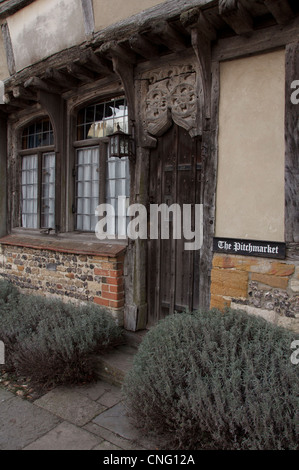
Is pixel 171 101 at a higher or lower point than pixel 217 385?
higher

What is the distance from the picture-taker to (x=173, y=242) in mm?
4316

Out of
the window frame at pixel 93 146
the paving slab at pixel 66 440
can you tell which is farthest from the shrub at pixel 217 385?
the window frame at pixel 93 146

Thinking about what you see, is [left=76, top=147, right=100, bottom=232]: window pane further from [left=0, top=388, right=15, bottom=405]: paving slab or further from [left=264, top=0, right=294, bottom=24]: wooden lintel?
[left=264, top=0, right=294, bottom=24]: wooden lintel

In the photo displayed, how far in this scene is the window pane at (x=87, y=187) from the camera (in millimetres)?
5309

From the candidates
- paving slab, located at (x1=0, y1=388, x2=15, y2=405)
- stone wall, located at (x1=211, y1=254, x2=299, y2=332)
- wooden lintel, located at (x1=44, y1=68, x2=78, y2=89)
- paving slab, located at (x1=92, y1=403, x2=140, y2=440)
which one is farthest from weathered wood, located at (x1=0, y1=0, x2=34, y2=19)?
paving slab, located at (x1=92, y1=403, x2=140, y2=440)

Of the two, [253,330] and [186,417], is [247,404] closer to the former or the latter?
[186,417]

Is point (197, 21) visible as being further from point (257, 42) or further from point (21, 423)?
point (21, 423)

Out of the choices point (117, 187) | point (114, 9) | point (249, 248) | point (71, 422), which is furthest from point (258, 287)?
point (114, 9)

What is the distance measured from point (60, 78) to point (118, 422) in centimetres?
432

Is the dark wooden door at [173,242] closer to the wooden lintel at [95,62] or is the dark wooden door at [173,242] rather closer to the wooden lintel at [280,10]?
the wooden lintel at [95,62]

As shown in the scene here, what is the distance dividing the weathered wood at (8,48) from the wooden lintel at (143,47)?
A: 2727mm

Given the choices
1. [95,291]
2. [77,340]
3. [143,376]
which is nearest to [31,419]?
[77,340]

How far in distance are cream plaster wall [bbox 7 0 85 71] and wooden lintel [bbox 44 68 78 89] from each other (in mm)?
404

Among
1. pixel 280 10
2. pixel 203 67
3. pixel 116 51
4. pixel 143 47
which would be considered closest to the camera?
pixel 280 10
